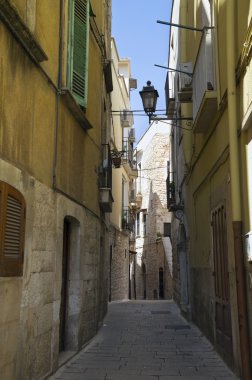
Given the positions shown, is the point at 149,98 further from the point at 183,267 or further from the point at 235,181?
the point at 183,267

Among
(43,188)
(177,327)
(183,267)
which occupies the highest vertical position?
(43,188)

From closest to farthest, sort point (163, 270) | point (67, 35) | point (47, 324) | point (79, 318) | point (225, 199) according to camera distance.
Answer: point (47, 324)
point (225, 199)
point (67, 35)
point (79, 318)
point (163, 270)

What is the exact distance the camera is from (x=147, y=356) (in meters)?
7.57

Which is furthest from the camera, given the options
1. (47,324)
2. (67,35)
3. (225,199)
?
(67,35)

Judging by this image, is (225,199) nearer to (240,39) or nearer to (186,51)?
(240,39)

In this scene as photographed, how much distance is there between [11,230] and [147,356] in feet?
13.1

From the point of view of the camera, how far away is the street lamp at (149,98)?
10.2 meters

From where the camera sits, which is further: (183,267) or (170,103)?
(170,103)

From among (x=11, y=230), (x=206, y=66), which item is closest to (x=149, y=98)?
(x=206, y=66)

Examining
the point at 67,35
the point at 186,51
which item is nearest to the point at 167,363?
the point at 67,35

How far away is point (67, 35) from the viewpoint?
7.04 meters

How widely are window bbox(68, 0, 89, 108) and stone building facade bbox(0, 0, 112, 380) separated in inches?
0.7

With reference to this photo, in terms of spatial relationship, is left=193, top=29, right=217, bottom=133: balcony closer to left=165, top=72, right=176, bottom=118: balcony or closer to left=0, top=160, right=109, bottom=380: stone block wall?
left=0, top=160, right=109, bottom=380: stone block wall

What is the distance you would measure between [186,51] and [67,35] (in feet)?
18.6
